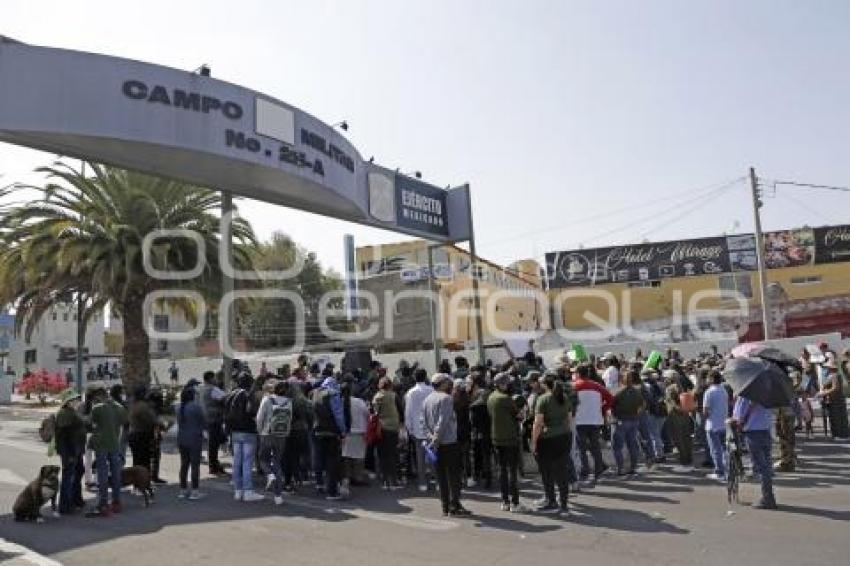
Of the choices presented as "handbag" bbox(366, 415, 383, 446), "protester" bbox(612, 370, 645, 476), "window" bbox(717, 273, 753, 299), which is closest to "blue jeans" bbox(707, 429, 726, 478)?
"protester" bbox(612, 370, 645, 476)

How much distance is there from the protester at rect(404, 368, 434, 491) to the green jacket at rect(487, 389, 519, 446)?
176 cm

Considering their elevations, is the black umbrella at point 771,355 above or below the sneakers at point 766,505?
above

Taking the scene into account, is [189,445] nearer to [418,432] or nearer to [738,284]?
[418,432]

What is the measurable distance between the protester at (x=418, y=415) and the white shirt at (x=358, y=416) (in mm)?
635

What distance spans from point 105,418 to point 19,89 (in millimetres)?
5270

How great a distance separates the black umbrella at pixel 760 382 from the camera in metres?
8.67

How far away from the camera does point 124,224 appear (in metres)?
19.3

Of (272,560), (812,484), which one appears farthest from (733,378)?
(272,560)

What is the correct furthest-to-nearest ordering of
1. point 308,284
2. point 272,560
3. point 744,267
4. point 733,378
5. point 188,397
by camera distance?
point 308,284
point 744,267
point 188,397
point 733,378
point 272,560

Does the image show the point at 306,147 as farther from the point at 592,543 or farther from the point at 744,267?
the point at 744,267

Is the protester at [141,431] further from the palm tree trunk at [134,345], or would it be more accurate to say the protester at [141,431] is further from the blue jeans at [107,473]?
the palm tree trunk at [134,345]

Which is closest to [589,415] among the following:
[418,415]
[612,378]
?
[418,415]

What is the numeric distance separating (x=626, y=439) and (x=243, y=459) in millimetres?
5732

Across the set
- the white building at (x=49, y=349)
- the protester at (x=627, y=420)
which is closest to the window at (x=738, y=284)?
the protester at (x=627, y=420)
